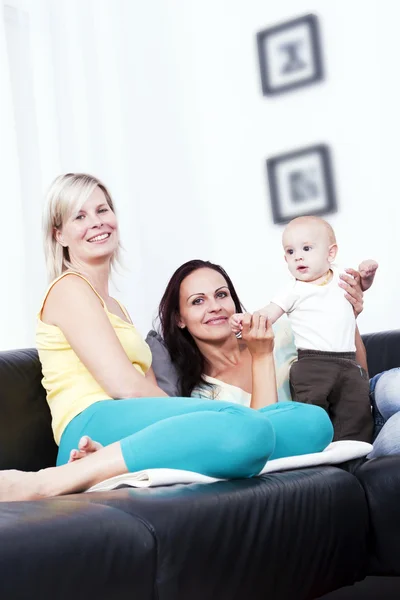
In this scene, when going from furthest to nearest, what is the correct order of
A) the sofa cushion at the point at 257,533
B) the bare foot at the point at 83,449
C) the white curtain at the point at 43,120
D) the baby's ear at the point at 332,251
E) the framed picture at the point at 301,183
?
1. the framed picture at the point at 301,183
2. the white curtain at the point at 43,120
3. the baby's ear at the point at 332,251
4. the bare foot at the point at 83,449
5. the sofa cushion at the point at 257,533

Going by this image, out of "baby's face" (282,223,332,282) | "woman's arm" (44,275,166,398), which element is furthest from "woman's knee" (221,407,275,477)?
"baby's face" (282,223,332,282)

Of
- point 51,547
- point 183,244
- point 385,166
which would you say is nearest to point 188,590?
point 51,547

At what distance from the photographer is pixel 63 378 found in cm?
215

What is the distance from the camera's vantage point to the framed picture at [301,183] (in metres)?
3.68

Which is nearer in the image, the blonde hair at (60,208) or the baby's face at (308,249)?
the blonde hair at (60,208)

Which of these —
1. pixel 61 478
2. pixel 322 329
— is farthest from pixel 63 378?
pixel 322 329

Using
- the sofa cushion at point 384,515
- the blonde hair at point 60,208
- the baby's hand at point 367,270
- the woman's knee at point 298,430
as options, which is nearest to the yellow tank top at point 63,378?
the blonde hair at point 60,208

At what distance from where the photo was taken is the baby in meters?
2.43

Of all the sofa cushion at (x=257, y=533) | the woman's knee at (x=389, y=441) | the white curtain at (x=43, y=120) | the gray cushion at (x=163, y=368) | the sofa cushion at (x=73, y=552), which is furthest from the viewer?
the white curtain at (x=43, y=120)

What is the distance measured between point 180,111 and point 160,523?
309 cm

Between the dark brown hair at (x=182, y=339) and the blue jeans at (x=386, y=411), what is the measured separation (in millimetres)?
511

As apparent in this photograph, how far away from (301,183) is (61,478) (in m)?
2.41

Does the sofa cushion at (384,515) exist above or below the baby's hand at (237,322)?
below

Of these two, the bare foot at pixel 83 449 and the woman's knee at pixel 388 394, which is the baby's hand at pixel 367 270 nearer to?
the woman's knee at pixel 388 394
